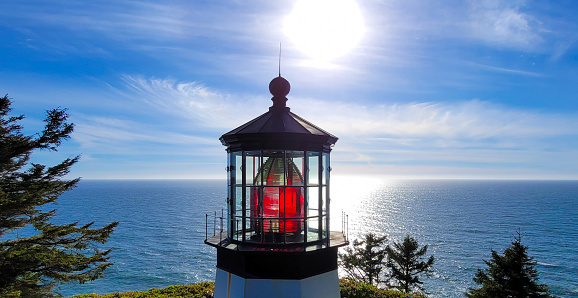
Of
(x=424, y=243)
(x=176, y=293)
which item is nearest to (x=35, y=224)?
(x=176, y=293)

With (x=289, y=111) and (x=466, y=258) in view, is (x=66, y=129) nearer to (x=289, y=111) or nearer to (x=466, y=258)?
(x=289, y=111)

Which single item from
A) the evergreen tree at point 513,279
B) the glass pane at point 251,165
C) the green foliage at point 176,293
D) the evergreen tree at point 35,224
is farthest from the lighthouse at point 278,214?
the evergreen tree at point 513,279

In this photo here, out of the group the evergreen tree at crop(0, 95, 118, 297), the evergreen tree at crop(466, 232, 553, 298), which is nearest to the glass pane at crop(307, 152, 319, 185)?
the evergreen tree at crop(0, 95, 118, 297)

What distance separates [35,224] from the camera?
8633 mm

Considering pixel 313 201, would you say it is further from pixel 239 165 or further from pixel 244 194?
pixel 239 165

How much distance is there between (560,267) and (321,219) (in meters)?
38.9

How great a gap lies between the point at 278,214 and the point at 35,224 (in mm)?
7392

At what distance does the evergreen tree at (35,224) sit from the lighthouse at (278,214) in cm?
482

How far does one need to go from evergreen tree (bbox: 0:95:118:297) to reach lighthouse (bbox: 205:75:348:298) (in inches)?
190

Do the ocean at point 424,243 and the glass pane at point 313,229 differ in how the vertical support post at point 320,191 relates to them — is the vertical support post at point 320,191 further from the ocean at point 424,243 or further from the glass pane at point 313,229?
the ocean at point 424,243

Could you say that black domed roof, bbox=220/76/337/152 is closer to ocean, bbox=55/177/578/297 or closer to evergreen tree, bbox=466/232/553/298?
ocean, bbox=55/177/578/297

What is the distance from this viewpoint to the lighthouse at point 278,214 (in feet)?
16.3

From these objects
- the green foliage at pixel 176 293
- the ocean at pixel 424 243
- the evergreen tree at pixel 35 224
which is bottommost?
the ocean at pixel 424 243

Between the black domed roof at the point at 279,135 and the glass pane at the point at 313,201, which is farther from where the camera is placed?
the glass pane at the point at 313,201
